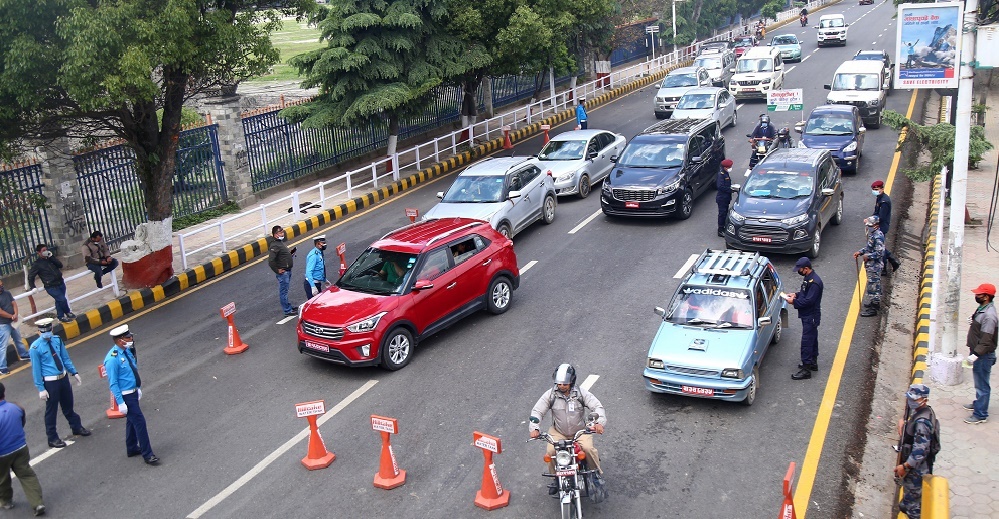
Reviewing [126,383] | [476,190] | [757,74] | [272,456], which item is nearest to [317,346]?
[272,456]

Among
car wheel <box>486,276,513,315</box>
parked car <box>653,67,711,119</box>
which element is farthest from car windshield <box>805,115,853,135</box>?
car wheel <box>486,276,513,315</box>

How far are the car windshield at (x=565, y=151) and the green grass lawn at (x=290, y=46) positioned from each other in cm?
2812

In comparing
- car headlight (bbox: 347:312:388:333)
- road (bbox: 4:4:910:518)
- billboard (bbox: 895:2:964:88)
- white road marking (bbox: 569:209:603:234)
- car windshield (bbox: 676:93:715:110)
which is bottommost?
road (bbox: 4:4:910:518)

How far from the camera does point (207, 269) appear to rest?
1836 centimetres

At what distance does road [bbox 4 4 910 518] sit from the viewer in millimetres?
9492

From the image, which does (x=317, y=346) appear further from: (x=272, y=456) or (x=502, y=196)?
(x=502, y=196)

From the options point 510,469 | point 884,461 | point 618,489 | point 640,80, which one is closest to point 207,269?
point 510,469

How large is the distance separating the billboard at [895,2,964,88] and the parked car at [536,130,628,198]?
34.8 ft

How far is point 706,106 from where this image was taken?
28.1 m

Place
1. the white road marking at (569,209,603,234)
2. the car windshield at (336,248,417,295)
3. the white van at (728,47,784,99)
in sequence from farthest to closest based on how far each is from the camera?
the white van at (728,47,784,99), the white road marking at (569,209,603,234), the car windshield at (336,248,417,295)

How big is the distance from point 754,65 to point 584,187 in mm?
16971

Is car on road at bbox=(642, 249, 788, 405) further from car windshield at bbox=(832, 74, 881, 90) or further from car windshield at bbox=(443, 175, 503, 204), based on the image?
car windshield at bbox=(832, 74, 881, 90)

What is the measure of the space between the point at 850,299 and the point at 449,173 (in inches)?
594

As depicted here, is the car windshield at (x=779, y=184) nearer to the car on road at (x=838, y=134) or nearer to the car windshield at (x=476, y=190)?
the car on road at (x=838, y=134)
